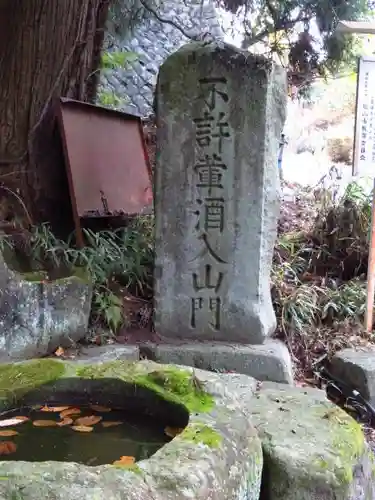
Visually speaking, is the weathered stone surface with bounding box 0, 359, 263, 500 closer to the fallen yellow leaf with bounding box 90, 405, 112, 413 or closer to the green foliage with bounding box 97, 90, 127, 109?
the fallen yellow leaf with bounding box 90, 405, 112, 413

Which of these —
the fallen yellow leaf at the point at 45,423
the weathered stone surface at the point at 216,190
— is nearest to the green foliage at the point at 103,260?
the weathered stone surface at the point at 216,190

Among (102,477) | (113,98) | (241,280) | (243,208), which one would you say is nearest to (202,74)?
(243,208)

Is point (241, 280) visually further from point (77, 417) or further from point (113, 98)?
point (113, 98)

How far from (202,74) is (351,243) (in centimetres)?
249

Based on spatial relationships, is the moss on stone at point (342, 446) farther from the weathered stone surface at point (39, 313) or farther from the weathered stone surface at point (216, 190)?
the weathered stone surface at point (39, 313)

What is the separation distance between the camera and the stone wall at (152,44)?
10.3 metres

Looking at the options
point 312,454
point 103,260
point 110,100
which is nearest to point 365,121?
point 103,260

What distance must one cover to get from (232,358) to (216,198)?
1.09 metres

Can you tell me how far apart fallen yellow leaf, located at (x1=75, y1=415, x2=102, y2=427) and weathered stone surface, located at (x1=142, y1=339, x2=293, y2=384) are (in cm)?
155

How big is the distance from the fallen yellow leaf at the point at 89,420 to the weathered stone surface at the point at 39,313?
1.19 m

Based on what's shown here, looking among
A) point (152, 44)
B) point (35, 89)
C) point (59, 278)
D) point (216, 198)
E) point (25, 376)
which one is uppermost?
point (152, 44)

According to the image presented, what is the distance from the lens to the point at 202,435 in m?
2.06

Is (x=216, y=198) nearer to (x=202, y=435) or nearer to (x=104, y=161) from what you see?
(x=104, y=161)

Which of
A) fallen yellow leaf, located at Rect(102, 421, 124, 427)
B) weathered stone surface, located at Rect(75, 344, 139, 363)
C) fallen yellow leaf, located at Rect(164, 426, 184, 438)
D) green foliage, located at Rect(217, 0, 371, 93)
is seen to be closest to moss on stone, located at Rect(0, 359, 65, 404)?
fallen yellow leaf, located at Rect(102, 421, 124, 427)
